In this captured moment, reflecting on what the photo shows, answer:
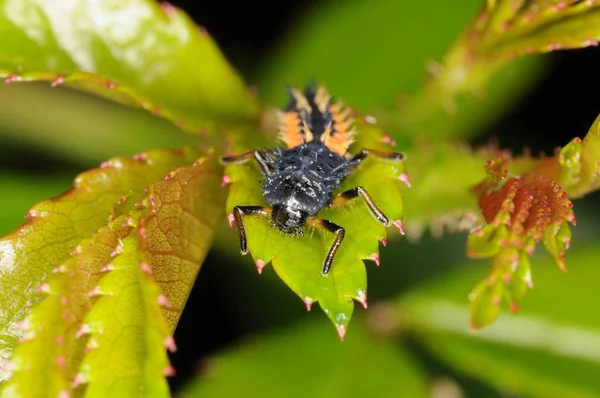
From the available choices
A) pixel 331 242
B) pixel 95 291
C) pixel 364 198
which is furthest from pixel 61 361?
pixel 364 198

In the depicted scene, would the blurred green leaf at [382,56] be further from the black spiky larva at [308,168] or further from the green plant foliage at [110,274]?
the green plant foliage at [110,274]

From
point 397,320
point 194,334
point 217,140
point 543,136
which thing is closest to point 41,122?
point 217,140

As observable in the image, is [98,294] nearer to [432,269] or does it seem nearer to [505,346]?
[505,346]

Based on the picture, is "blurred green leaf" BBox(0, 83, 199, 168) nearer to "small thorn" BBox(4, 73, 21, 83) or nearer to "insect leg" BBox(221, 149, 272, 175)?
"insect leg" BBox(221, 149, 272, 175)

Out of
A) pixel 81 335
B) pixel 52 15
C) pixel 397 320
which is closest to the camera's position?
pixel 81 335

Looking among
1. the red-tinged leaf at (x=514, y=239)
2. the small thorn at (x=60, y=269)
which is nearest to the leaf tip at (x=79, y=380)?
the small thorn at (x=60, y=269)
